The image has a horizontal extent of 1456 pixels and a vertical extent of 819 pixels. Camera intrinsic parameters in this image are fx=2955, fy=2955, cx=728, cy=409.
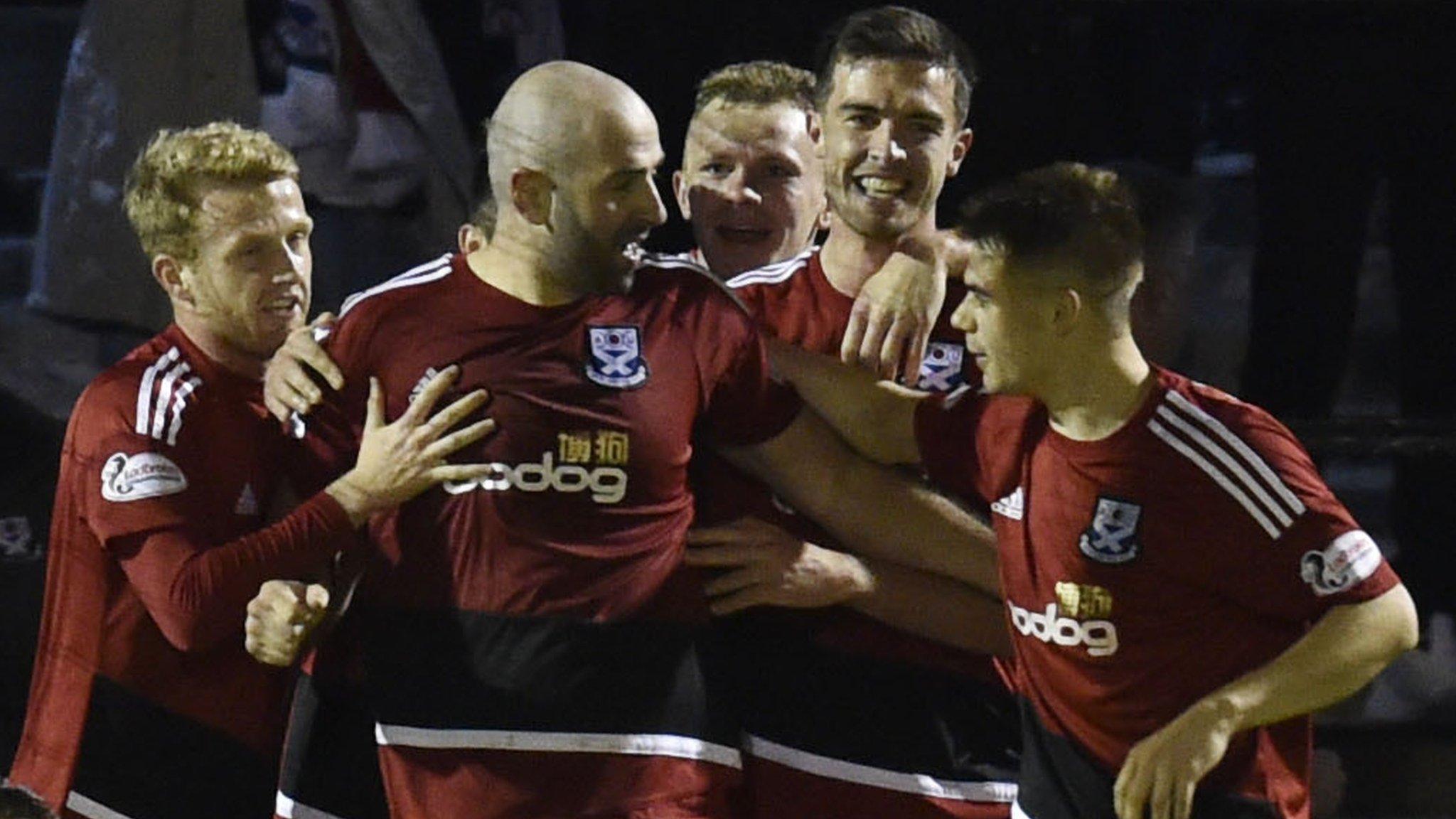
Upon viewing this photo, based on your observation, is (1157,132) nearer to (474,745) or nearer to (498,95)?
(498,95)

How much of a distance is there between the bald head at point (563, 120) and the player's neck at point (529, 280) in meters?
0.08

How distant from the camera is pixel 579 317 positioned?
388 centimetres

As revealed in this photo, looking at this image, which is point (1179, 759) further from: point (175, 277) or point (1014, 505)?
point (175, 277)

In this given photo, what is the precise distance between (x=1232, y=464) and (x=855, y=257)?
76 centimetres

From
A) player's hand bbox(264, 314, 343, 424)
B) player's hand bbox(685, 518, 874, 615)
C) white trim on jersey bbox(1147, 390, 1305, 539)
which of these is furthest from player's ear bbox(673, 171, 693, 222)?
white trim on jersey bbox(1147, 390, 1305, 539)

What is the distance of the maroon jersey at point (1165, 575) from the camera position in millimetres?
3705

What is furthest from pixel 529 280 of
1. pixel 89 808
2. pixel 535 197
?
pixel 89 808

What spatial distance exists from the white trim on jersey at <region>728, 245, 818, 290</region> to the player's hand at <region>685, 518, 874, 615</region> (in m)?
0.39

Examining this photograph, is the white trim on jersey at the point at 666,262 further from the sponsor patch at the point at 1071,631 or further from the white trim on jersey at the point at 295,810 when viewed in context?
the white trim on jersey at the point at 295,810

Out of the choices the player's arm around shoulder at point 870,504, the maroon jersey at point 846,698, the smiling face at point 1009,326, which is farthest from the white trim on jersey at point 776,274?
the smiling face at point 1009,326

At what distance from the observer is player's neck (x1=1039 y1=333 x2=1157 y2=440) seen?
379 centimetres

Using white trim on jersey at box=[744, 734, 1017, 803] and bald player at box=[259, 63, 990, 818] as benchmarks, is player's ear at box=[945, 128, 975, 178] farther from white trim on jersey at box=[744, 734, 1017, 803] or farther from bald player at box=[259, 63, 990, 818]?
white trim on jersey at box=[744, 734, 1017, 803]

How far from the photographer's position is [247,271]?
13.9ft

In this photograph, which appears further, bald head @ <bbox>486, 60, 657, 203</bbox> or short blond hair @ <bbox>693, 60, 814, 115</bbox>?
short blond hair @ <bbox>693, 60, 814, 115</bbox>
